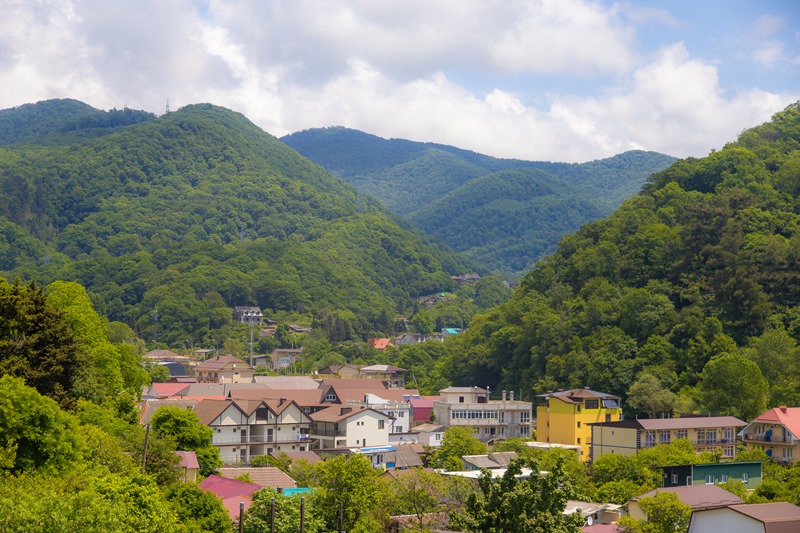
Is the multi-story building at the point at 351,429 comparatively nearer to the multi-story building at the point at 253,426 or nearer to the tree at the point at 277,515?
the multi-story building at the point at 253,426

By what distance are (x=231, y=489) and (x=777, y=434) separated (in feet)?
89.0

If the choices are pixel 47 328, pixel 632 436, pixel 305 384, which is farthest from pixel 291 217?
pixel 47 328

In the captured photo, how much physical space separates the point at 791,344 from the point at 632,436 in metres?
16.6

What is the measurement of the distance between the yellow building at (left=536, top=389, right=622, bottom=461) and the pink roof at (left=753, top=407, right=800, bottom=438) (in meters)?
10.5

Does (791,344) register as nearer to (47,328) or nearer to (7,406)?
(47,328)

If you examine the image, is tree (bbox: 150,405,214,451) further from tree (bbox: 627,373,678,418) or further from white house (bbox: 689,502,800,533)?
tree (bbox: 627,373,678,418)

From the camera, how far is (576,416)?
56.5 meters

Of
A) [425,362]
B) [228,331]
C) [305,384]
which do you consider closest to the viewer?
[305,384]

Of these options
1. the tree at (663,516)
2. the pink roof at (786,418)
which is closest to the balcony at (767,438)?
the pink roof at (786,418)

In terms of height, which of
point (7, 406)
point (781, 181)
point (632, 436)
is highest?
point (781, 181)

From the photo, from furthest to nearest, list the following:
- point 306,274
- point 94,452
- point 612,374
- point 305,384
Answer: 1. point 306,274
2. point 305,384
3. point 612,374
4. point 94,452

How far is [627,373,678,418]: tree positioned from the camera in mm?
58812

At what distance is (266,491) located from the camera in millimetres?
30125

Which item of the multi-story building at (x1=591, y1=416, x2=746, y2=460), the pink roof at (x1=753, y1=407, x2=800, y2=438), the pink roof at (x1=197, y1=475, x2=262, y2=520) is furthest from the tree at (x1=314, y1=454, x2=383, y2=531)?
the pink roof at (x1=753, y1=407, x2=800, y2=438)
